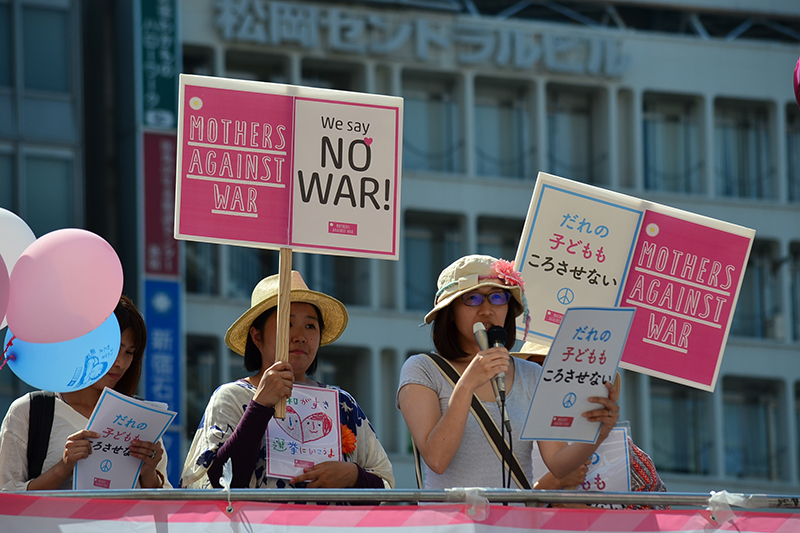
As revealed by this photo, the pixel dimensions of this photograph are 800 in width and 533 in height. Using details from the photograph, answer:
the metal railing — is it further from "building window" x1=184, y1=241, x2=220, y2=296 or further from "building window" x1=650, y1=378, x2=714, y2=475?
"building window" x1=650, y1=378, x2=714, y2=475

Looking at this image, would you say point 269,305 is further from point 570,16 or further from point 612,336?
point 570,16

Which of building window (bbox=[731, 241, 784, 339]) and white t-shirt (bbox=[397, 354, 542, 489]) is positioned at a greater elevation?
white t-shirt (bbox=[397, 354, 542, 489])

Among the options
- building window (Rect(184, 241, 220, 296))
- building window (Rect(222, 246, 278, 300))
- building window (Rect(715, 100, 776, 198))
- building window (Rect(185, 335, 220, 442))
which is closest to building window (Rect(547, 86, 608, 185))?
building window (Rect(715, 100, 776, 198))

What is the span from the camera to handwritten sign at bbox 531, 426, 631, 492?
4887 mm

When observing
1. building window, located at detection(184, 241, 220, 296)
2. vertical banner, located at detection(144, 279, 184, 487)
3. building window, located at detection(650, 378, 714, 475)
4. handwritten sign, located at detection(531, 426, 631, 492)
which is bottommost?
building window, located at detection(650, 378, 714, 475)

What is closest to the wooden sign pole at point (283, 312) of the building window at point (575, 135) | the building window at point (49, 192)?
the building window at point (49, 192)

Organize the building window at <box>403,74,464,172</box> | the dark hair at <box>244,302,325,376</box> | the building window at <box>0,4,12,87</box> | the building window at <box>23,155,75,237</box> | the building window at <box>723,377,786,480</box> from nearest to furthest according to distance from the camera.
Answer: the dark hair at <box>244,302,325,376</box>
the building window at <box>23,155,75,237</box>
the building window at <box>0,4,12,87</box>
the building window at <box>403,74,464,172</box>
the building window at <box>723,377,786,480</box>

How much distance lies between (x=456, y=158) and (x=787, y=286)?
6.21 metres

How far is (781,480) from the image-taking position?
22609 mm

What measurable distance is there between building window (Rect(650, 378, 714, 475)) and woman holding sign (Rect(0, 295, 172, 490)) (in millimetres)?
18679

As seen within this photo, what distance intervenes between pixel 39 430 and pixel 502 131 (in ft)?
61.6

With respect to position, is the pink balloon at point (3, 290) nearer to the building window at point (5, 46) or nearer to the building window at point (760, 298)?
the building window at point (5, 46)

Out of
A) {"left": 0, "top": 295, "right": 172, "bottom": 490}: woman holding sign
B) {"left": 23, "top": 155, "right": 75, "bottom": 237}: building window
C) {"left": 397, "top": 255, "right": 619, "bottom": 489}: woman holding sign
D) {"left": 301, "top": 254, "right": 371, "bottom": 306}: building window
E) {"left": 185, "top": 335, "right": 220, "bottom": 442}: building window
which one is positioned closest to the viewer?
{"left": 0, "top": 295, "right": 172, "bottom": 490}: woman holding sign

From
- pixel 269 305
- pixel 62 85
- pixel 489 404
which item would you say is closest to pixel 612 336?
pixel 489 404
